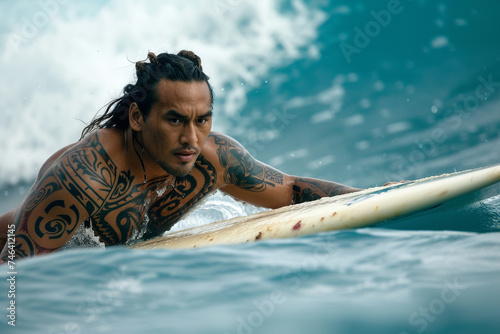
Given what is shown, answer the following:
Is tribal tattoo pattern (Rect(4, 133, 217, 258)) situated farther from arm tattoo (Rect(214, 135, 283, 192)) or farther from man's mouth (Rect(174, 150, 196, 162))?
man's mouth (Rect(174, 150, 196, 162))

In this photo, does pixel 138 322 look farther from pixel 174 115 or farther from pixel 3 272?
pixel 174 115

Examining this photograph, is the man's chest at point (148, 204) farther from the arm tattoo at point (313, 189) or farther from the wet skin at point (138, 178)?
the arm tattoo at point (313, 189)

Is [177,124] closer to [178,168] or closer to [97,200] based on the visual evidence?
[178,168]

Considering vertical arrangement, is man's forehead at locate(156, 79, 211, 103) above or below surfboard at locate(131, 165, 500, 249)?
above

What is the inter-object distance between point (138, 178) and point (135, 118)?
34 cm

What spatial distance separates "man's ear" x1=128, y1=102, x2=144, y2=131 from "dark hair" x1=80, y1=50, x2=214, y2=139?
3cm

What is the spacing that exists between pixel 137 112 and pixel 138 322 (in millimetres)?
1433

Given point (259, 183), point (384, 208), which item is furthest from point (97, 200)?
point (384, 208)

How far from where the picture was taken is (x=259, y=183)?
3.26m

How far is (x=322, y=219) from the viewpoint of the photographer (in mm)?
1959

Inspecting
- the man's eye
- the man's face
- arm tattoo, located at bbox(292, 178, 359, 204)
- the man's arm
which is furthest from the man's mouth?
arm tattoo, located at bbox(292, 178, 359, 204)

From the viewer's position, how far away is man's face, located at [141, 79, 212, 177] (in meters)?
2.51

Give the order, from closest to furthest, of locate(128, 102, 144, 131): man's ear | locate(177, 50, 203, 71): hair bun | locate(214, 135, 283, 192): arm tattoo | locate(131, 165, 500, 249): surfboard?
1. locate(131, 165, 500, 249): surfboard
2. locate(128, 102, 144, 131): man's ear
3. locate(177, 50, 203, 71): hair bun
4. locate(214, 135, 283, 192): arm tattoo

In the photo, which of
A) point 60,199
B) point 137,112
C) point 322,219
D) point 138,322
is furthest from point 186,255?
point 137,112
